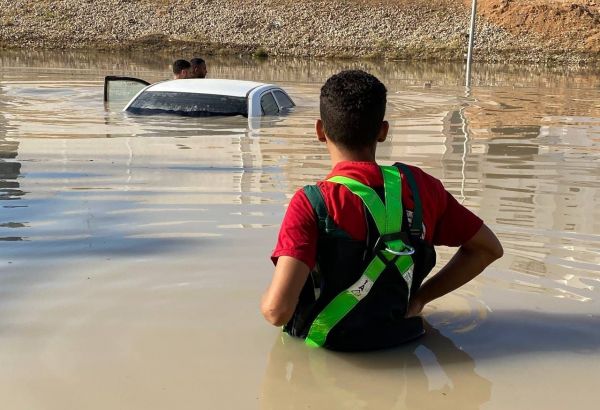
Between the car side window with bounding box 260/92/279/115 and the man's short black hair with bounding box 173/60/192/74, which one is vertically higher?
the man's short black hair with bounding box 173/60/192/74

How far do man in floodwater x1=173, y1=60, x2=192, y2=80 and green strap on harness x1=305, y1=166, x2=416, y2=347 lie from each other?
Answer: 9792mm

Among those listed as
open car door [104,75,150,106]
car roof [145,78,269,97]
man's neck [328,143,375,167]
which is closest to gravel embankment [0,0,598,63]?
open car door [104,75,150,106]

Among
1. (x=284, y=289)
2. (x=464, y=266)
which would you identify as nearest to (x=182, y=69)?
(x=464, y=266)

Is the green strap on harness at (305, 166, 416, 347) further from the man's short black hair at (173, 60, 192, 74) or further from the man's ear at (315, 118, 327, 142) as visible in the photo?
the man's short black hair at (173, 60, 192, 74)

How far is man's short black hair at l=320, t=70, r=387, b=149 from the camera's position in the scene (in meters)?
3.36

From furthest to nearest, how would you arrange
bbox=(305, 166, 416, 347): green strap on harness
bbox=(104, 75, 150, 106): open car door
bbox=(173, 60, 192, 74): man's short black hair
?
1. bbox=(104, 75, 150, 106): open car door
2. bbox=(173, 60, 192, 74): man's short black hair
3. bbox=(305, 166, 416, 347): green strap on harness

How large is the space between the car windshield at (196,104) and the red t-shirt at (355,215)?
8588 mm

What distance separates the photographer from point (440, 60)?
42406mm

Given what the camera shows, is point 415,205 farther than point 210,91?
No

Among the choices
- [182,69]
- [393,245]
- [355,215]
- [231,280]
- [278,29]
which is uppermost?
[278,29]

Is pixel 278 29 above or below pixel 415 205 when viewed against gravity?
above

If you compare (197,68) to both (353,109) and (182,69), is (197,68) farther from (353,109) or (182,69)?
(353,109)

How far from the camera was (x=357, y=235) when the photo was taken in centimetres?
342

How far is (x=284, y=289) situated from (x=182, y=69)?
10.1 metres
